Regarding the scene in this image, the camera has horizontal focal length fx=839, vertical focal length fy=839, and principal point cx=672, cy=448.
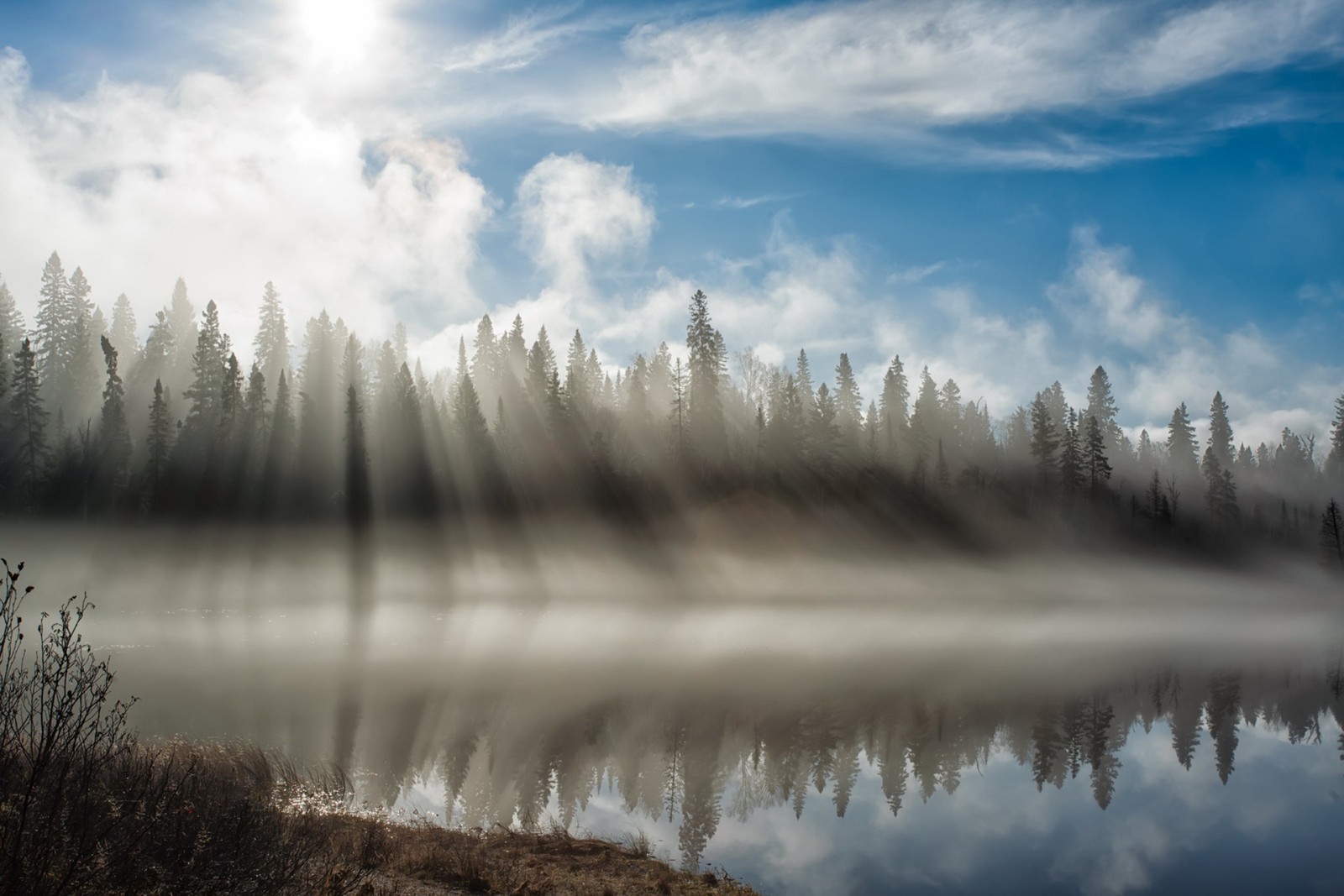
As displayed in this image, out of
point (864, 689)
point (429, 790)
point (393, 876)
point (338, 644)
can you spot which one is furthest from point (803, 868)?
point (338, 644)

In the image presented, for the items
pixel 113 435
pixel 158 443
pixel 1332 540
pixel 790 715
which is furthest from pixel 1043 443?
pixel 113 435

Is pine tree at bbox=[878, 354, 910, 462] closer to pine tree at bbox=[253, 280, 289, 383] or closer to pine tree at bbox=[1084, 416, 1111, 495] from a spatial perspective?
pine tree at bbox=[1084, 416, 1111, 495]

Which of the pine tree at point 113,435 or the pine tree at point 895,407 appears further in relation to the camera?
the pine tree at point 895,407

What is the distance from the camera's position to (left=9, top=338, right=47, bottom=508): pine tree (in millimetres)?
90500

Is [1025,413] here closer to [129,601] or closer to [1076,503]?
[1076,503]

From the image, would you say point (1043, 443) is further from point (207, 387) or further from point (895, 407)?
point (207, 387)

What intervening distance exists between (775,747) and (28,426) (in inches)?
3938

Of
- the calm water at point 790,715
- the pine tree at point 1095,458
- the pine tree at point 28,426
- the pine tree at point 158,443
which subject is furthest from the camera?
the pine tree at point 1095,458

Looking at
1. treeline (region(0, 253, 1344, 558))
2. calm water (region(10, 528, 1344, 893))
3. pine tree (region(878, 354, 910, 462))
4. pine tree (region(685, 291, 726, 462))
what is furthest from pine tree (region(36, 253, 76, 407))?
pine tree (region(878, 354, 910, 462))

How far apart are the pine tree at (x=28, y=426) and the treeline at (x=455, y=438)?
21cm

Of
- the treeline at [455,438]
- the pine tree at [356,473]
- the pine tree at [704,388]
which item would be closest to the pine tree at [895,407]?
the treeline at [455,438]

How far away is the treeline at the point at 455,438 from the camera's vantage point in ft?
319

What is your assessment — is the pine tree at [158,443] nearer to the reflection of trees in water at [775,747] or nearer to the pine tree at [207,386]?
the pine tree at [207,386]

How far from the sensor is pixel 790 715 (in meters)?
34.2
